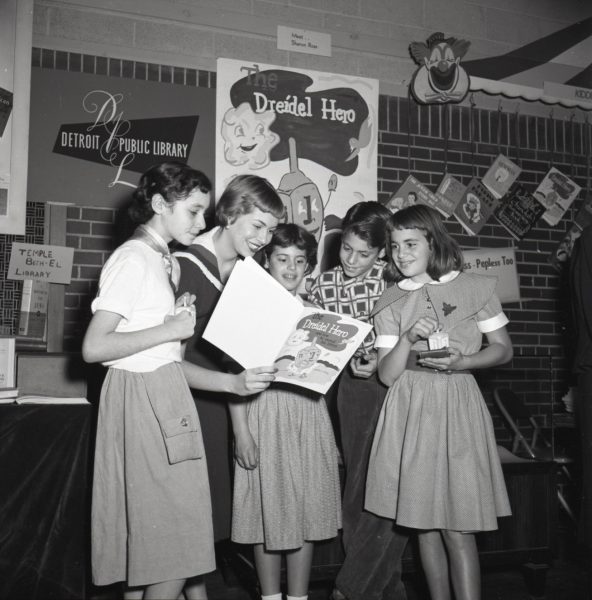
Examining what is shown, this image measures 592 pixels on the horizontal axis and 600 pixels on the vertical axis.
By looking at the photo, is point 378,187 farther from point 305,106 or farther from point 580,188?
point 580,188

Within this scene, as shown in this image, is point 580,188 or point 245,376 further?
point 580,188

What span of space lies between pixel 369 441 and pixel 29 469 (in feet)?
4.38

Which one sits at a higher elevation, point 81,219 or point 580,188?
point 580,188

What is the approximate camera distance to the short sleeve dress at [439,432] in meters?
2.40

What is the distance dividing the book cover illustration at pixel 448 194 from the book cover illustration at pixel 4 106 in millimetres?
2697

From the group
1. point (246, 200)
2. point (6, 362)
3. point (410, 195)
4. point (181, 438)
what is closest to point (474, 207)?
point (410, 195)

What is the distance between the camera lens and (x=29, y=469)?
2342 mm

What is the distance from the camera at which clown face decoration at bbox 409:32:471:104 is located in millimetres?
4527

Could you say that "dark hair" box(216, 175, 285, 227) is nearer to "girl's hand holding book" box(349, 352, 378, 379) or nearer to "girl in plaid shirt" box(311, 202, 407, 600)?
"girl in plaid shirt" box(311, 202, 407, 600)

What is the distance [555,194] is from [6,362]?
388 cm

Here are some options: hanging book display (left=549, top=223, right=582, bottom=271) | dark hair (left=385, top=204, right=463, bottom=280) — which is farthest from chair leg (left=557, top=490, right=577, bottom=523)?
dark hair (left=385, top=204, right=463, bottom=280)

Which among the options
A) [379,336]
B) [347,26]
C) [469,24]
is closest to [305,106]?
[347,26]

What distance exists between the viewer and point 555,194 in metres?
4.94

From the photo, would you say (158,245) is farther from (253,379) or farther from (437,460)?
(437,460)
